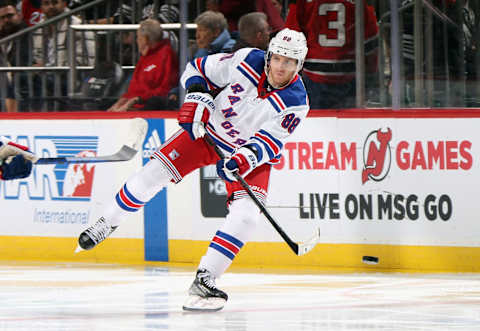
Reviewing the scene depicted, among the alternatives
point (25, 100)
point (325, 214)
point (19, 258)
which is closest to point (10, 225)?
point (19, 258)

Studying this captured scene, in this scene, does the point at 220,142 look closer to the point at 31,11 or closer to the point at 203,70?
the point at 203,70

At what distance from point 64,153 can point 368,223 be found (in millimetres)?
2203

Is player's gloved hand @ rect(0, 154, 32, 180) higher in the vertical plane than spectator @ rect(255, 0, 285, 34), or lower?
lower

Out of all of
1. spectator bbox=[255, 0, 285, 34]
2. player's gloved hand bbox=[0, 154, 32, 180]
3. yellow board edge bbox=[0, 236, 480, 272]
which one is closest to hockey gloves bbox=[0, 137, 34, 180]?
player's gloved hand bbox=[0, 154, 32, 180]

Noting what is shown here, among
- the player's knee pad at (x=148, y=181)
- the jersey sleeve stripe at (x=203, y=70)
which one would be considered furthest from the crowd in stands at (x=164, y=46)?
the player's knee pad at (x=148, y=181)

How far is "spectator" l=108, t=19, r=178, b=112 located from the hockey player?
5.90 feet

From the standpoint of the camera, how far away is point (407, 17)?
7.36m

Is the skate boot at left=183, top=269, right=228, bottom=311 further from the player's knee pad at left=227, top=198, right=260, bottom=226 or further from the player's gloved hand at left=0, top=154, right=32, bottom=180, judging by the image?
the player's gloved hand at left=0, top=154, right=32, bottom=180

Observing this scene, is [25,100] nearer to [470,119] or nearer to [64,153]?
[64,153]

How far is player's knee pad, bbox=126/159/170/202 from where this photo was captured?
596 centimetres

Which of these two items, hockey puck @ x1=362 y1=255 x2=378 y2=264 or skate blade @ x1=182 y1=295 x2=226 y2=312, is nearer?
skate blade @ x1=182 y1=295 x2=226 y2=312

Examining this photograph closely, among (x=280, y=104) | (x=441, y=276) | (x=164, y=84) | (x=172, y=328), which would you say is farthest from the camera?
(x=164, y=84)

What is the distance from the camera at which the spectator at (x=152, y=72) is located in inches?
310

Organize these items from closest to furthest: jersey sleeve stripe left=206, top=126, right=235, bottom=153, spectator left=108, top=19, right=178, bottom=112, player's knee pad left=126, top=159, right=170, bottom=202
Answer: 1. player's knee pad left=126, top=159, right=170, bottom=202
2. jersey sleeve stripe left=206, top=126, right=235, bottom=153
3. spectator left=108, top=19, right=178, bottom=112
